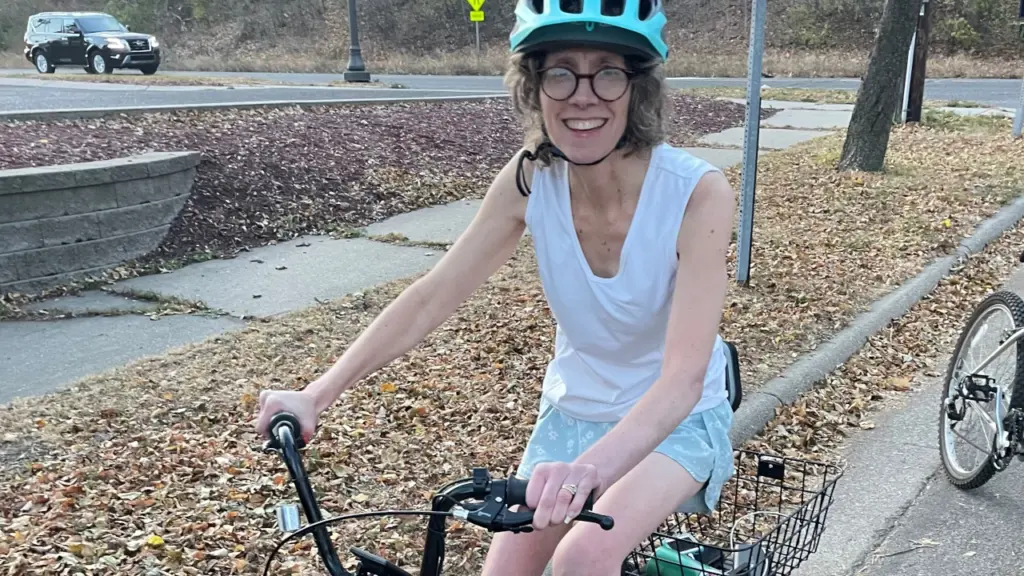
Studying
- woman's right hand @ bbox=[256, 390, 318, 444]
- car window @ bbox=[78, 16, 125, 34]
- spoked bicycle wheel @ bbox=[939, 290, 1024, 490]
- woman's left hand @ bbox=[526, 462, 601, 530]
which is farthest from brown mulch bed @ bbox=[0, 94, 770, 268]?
car window @ bbox=[78, 16, 125, 34]

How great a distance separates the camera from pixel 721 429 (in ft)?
7.27

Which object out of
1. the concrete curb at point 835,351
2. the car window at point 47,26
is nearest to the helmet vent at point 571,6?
the concrete curb at point 835,351

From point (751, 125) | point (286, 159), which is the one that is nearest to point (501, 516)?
point (751, 125)

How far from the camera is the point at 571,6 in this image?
2043mm

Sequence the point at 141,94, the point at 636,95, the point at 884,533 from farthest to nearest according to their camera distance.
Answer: the point at 141,94 → the point at 884,533 → the point at 636,95

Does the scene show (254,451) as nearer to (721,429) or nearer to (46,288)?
(721,429)

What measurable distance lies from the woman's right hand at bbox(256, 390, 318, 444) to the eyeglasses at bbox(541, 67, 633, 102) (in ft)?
2.73

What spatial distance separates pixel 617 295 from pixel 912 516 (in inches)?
99.2

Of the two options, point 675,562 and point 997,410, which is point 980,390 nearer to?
point 997,410

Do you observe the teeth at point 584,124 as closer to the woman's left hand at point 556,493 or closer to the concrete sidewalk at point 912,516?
the woman's left hand at point 556,493

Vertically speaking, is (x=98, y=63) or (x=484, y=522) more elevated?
(x=98, y=63)

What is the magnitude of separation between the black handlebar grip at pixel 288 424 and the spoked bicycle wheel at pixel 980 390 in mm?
3130

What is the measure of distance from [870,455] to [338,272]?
3.82 metres

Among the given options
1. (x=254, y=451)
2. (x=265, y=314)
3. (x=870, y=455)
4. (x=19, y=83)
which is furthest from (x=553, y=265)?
(x=19, y=83)
